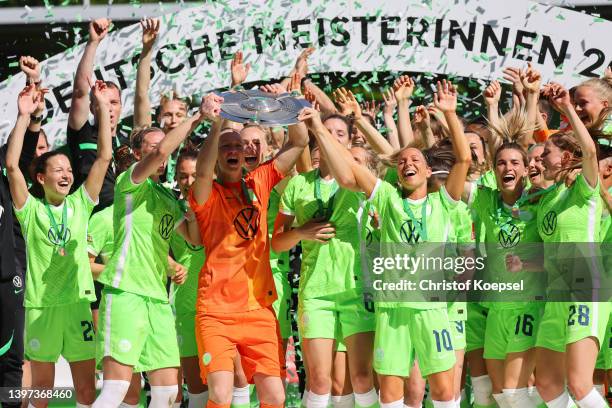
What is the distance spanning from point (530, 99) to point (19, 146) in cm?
→ 351

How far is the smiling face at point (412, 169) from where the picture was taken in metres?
6.57

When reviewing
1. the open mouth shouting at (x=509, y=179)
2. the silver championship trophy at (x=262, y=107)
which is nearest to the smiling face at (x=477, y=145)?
the open mouth shouting at (x=509, y=179)

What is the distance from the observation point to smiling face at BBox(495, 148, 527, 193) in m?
6.86

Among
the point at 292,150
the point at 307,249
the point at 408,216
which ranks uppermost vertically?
the point at 292,150

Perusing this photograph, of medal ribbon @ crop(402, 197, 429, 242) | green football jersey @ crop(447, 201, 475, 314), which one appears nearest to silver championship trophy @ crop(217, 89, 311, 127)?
medal ribbon @ crop(402, 197, 429, 242)

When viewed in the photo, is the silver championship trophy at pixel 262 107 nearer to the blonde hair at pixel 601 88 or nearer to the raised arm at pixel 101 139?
the raised arm at pixel 101 139

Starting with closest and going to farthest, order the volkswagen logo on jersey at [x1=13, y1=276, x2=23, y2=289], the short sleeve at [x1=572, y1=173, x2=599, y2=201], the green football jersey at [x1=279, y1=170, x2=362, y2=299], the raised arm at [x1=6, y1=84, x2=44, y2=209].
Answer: the short sleeve at [x1=572, y1=173, x2=599, y2=201]
the raised arm at [x1=6, y1=84, x2=44, y2=209]
the green football jersey at [x1=279, y1=170, x2=362, y2=299]
the volkswagen logo on jersey at [x1=13, y1=276, x2=23, y2=289]

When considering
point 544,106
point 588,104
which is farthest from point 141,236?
point 544,106

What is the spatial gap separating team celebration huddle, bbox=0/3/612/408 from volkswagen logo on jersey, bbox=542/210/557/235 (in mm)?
11

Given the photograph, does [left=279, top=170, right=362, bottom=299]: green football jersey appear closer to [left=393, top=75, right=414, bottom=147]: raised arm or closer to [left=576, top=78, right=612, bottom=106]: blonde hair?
[left=393, top=75, right=414, bottom=147]: raised arm

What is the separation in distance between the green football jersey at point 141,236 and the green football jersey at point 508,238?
2019 mm

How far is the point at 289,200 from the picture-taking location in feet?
23.2

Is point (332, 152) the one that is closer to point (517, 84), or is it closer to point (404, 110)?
point (404, 110)

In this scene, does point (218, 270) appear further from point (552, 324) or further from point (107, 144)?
point (552, 324)
